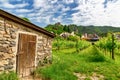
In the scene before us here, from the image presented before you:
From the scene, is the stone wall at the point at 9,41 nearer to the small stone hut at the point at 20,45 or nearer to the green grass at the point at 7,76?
the small stone hut at the point at 20,45

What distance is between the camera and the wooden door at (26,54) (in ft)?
28.0

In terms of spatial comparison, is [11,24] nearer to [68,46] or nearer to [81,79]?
[81,79]

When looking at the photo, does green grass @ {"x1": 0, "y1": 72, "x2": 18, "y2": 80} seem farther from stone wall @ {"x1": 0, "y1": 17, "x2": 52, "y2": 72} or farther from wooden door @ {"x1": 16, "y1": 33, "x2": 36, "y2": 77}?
wooden door @ {"x1": 16, "y1": 33, "x2": 36, "y2": 77}

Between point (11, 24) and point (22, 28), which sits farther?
point (22, 28)

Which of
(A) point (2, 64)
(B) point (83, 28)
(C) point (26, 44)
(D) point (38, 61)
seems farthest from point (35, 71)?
(B) point (83, 28)

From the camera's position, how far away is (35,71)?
9539mm

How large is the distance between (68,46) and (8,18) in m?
36.4

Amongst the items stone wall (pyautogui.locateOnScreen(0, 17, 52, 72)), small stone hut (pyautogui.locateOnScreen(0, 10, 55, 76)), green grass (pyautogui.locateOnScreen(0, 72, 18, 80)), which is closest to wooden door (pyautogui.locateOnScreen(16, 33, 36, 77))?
small stone hut (pyautogui.locateOnScreen(0, 10, 55, 76))

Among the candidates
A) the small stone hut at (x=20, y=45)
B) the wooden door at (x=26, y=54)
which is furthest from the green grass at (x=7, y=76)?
the wooden door at (x=26, y=54)

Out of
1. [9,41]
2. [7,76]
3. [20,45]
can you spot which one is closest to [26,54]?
[20,45]

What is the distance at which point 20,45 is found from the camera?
28.1 feet

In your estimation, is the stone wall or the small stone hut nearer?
the stone wall

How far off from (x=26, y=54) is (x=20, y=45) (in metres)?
0.73

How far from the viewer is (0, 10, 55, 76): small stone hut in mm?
7570
